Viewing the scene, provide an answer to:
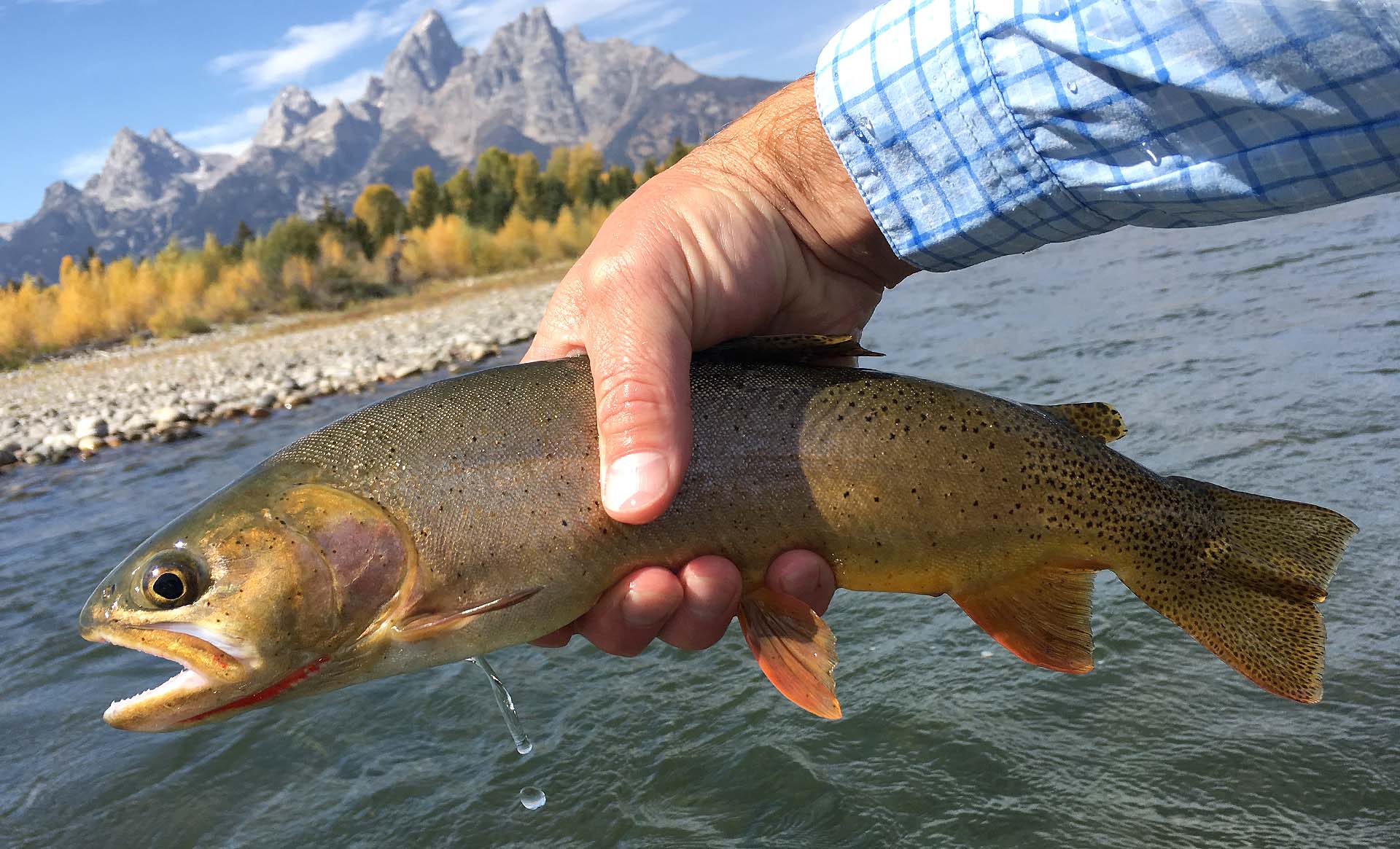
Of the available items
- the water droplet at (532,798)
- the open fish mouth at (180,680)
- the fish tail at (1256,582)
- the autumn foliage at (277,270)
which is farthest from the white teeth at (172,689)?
the autumn foliage at (277,270)

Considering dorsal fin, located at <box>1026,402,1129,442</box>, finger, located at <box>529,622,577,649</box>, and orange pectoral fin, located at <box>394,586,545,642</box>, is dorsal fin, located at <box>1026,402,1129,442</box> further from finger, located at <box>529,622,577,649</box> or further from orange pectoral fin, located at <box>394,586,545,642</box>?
orange pectoral fin, located at <box>394,586,545,642</box>

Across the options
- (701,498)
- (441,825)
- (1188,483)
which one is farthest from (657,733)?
(1188,483)

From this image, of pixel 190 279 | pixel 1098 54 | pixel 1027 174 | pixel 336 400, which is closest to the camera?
pixel 1098 54

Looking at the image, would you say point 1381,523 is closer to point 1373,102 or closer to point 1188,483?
point 1188,483

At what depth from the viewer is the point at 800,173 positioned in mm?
3184

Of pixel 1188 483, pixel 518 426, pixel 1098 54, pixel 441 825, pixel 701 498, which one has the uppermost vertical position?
pixel 1098 54

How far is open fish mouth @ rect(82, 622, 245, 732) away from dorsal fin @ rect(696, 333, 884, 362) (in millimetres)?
1471

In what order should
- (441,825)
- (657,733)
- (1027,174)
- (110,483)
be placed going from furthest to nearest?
(110,483)
(657,733)
(441,825)
(1027,174)

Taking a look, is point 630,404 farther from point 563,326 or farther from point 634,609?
point 563,326

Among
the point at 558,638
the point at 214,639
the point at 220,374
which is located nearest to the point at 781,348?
the point at 558,638

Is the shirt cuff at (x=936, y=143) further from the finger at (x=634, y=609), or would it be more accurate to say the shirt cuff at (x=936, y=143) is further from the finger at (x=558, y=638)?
the finger at (x=558, y=638)

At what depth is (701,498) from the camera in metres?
2.69

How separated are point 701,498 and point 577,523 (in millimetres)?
341

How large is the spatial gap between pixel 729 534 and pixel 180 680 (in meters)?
1.41
